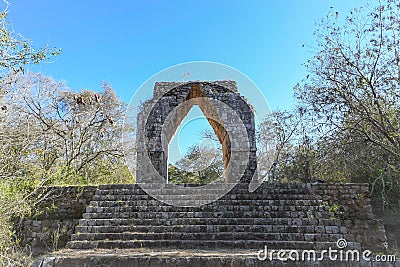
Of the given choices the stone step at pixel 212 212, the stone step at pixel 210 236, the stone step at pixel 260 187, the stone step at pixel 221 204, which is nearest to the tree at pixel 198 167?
the stone step at pixel 260 187

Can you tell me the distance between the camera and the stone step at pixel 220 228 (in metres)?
4.27

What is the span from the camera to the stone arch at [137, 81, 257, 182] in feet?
22.8

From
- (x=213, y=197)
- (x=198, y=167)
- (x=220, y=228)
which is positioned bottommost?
(x=220, y=228)

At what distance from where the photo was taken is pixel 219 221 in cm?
450

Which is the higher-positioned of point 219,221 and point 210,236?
point 219,221

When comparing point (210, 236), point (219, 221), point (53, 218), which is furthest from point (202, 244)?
point (53, 218)

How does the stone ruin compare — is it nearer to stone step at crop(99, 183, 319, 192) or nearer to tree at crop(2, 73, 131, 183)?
stone step at crop(99, 183, 319, 192)

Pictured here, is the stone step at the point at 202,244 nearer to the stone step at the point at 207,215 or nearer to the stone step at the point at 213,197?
the stone step at the point at 207,215

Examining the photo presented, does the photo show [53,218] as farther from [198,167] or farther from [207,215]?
[198,167]

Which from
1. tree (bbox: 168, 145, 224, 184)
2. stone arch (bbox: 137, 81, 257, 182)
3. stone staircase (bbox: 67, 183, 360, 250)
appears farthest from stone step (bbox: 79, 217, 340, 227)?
tree (bbox: 168, 145, 224, 184)

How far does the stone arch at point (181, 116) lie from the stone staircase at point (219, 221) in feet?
5.33

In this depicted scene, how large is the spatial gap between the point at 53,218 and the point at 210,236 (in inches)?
113

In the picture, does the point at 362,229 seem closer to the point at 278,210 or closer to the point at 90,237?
the point at 278,210

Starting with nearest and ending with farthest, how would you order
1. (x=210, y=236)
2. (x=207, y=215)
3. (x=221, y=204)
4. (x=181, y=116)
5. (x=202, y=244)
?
(x=202, y=244), (x=210, y=236), (x=207, y=215), (x=221, y=204), (x=181, y=116)
